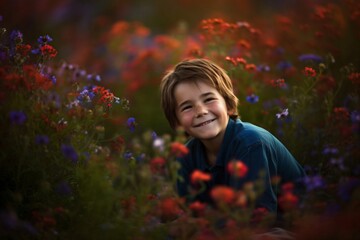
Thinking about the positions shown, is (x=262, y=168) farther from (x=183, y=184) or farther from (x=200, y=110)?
(x=183, y=184)

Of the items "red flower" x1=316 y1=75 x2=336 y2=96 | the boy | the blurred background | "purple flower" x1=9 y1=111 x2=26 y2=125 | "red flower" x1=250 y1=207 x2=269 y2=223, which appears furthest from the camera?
the blurred background

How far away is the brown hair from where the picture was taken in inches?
118

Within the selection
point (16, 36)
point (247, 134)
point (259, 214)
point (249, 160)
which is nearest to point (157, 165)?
A: point (259, 214)

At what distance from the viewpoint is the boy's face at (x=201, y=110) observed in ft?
9.32

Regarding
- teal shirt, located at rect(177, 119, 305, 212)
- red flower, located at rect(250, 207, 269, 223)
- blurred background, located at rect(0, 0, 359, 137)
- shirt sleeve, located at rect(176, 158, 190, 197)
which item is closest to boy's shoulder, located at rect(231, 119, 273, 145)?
teal shirt, located at rect(177, 119, 305, 212)

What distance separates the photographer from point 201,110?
2812 mm

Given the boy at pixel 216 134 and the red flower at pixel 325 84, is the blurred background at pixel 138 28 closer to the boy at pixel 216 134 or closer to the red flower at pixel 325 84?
the red flower at pixel 325 84

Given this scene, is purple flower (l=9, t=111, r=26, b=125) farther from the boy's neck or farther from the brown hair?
the boy's neck

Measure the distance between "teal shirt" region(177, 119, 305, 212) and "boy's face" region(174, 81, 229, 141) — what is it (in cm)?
10

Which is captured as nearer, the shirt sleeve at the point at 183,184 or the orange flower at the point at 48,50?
the orange flower at the point at 48,50

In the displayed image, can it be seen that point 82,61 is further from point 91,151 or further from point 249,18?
point 91,151

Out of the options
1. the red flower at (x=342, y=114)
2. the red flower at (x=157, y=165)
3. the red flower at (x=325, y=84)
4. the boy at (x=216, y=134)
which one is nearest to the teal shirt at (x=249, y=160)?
the boy at (x=216, y=134)

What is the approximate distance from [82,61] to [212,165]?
444 cm

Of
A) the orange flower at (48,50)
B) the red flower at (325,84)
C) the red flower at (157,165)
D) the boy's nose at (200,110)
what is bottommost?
the red flower at (157,165)
